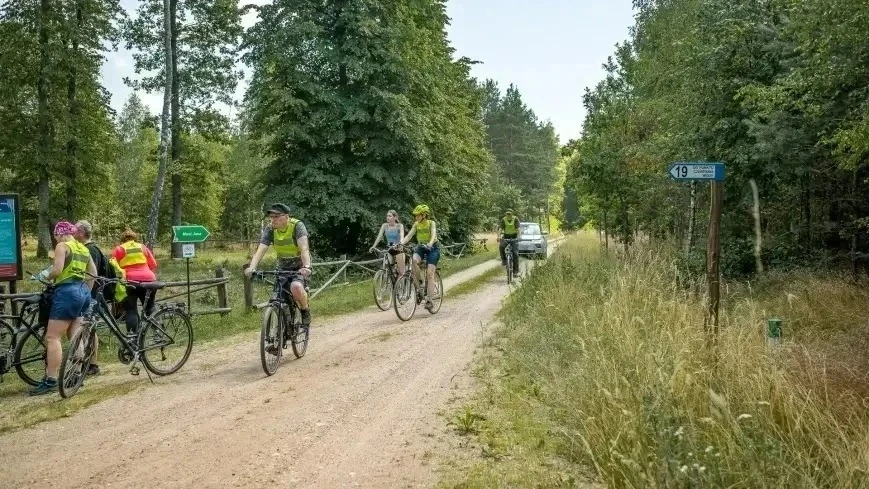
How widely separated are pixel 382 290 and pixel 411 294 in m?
1.19

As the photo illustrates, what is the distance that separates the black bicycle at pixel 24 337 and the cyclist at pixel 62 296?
10.4 inches

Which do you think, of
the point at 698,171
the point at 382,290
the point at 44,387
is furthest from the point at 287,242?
the point at 382,290

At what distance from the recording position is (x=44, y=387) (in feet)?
22.7

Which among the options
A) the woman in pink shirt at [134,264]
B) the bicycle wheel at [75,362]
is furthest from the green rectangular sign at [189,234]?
the bicycle wheel at [75,362]

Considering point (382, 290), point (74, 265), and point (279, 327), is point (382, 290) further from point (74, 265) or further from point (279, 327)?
point (74, 265)

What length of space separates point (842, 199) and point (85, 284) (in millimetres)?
12577

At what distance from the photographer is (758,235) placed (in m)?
13.4

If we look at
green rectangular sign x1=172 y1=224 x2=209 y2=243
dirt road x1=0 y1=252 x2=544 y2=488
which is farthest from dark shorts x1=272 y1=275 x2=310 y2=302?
green rectangular sign x1=172 y1=224 x2=209 y2=243

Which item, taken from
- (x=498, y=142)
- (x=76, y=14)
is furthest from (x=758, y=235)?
(x=498, y=142)

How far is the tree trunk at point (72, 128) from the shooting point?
2763 cm

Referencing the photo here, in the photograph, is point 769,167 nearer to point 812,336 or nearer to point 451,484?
point 812,336

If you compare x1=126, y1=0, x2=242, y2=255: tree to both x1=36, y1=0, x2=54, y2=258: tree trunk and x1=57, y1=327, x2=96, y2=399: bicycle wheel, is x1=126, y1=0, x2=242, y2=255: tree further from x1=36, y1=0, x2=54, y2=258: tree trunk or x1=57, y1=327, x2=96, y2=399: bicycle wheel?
x1=57, y1=327, x2=96, y2=399: bicycle wheel

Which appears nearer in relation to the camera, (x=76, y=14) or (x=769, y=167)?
(x=769, y=167)

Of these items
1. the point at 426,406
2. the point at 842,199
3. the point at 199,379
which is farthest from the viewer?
the point at 842,199
